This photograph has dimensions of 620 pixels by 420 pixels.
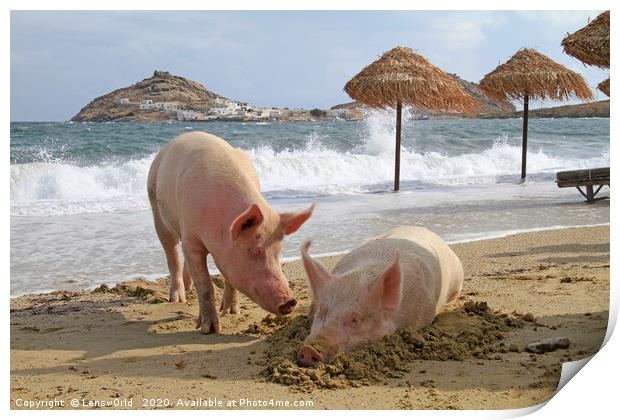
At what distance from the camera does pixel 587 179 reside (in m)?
8.87

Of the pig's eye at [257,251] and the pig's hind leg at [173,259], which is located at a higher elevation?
the pig's eye at [257,251]

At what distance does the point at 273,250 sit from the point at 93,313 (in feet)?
5.14

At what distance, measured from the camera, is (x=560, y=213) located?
8.66m

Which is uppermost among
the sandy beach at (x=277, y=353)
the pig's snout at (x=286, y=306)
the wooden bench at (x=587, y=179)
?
the wooden bench at (x=587, y=179)

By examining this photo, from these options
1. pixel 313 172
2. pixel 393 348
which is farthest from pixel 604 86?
pixel 313 172

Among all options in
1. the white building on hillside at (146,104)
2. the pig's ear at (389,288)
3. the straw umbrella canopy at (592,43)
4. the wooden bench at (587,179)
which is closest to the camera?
the pig's ear at (389,288)

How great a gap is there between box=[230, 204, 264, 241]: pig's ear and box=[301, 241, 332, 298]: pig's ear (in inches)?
15.1

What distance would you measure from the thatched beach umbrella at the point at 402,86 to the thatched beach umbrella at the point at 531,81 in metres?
0.52

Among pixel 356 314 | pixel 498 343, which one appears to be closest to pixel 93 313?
pixel 356 314

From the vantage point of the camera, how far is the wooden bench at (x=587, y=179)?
863cm

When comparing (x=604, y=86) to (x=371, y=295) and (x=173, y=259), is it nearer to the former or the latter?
(x=371, y=295)

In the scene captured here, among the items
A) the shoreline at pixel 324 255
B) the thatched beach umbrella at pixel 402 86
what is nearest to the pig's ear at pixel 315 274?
the shoreline at pixel 324 255

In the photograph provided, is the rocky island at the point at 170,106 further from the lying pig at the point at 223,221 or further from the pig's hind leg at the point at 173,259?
the pig's hind leg at the point at 173,259

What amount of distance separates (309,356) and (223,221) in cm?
115
